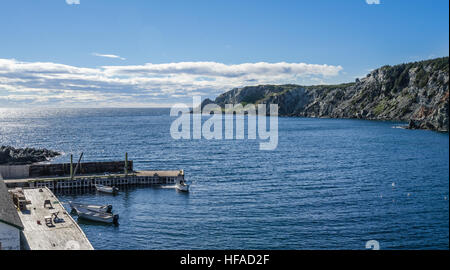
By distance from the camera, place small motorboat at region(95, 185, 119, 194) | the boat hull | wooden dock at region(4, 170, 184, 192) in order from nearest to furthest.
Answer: the boat hull, small motorboat at region(95, 185, 119, 194), wooden dock at region(4, 170, 184, 192)

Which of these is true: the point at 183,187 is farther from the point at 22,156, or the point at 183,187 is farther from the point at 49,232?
the point at 22,156

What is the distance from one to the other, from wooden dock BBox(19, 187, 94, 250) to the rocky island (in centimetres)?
5923

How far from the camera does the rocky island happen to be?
101 metres

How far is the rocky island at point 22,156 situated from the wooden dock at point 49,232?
194 feet

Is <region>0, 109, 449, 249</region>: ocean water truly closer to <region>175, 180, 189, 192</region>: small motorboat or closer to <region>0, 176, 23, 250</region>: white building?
<region>175, 180, 189, 192</region>: small motorboat

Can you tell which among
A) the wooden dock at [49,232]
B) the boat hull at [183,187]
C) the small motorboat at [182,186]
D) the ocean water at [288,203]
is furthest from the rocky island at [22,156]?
the wooden dock at [49,232]

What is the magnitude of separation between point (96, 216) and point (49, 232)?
11568 millimetres

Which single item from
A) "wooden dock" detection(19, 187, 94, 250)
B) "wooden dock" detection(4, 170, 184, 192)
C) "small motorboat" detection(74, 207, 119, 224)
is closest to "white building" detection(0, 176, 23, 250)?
"wooden dock" detection(19, 187, 94, 250)

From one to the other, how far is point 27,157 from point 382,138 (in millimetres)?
124291

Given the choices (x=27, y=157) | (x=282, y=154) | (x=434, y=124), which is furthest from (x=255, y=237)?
(x=434, y=124)

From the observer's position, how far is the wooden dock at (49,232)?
3538 cm

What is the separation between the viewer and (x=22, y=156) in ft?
345

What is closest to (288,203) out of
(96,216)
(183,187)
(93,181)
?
(183,187)
